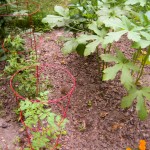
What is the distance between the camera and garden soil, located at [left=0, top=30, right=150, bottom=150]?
272 cm

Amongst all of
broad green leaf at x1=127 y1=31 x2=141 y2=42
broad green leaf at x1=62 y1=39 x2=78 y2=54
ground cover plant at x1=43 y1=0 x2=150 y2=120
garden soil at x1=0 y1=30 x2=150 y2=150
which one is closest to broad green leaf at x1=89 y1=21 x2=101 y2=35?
ground cover plant at x1=43 y1=0 x2=150 y2=120

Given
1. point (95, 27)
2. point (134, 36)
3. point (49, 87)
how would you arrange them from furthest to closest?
point (49, 87)
point (95, 27)
point (134, 36)

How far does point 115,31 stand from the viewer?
102 inches

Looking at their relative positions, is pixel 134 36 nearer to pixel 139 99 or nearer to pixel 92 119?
pixel 139 99

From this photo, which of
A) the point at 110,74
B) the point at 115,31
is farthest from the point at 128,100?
the point at 115,31

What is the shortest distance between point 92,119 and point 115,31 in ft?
2.95

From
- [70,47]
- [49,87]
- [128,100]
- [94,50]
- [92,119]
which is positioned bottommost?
[92,119]

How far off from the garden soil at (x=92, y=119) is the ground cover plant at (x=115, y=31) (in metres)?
0.27

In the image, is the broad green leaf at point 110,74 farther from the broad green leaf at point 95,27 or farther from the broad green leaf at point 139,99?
the broad green leaf at point 95,27

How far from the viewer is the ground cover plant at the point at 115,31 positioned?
2.35 m

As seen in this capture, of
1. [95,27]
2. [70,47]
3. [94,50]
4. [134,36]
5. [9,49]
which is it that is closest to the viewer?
[134,36]

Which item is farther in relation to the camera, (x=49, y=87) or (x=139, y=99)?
(x=49, y=87)

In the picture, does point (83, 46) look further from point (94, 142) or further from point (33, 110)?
point (33, 110)

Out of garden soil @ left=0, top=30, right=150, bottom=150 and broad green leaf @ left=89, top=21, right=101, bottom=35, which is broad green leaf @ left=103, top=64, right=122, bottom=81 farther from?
garden soil @ left=0, top=30, right=150, bottom=150
